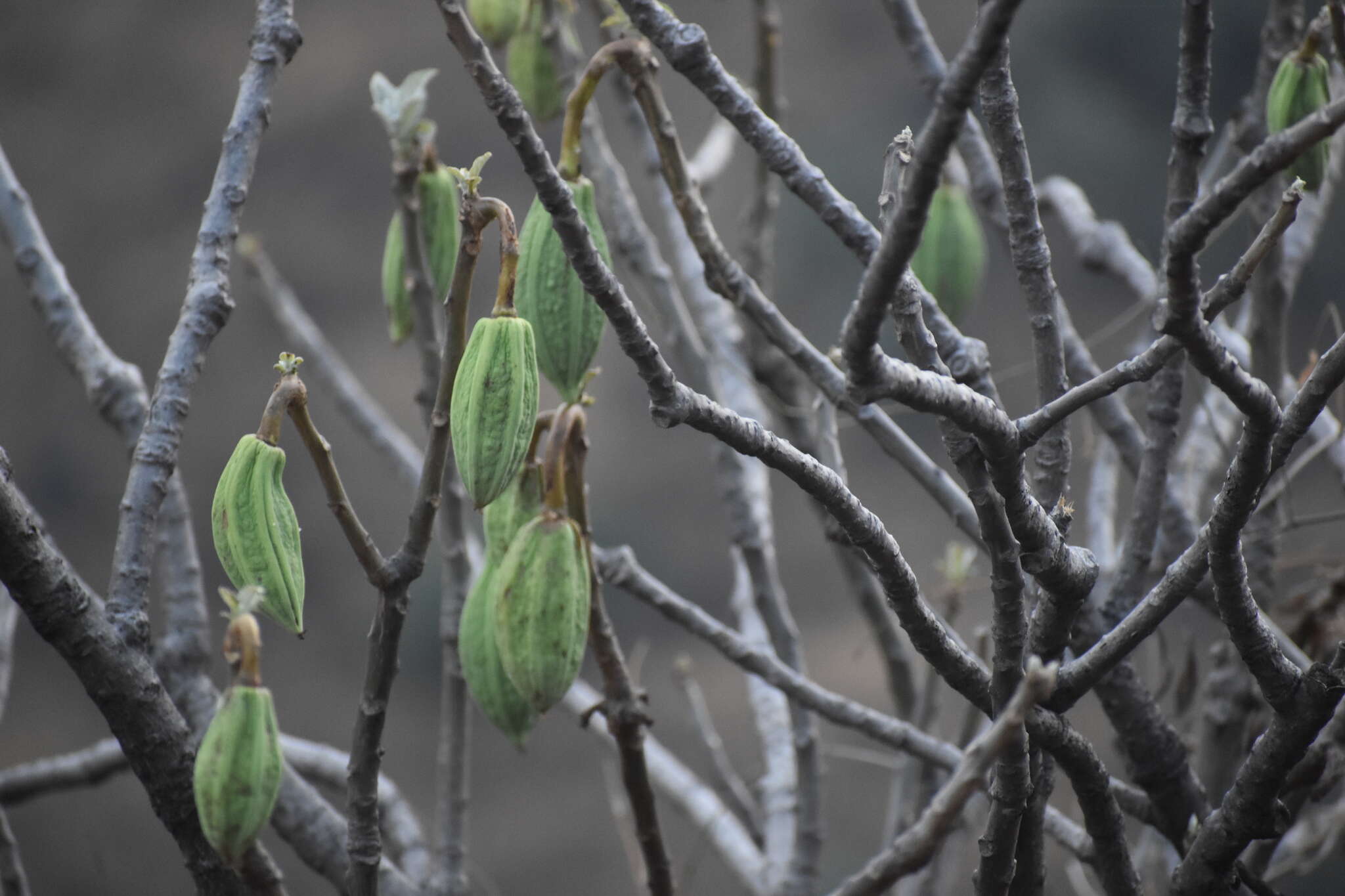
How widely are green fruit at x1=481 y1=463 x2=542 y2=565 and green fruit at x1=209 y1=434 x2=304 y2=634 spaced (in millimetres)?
91

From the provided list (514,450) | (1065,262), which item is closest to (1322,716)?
(514,450)

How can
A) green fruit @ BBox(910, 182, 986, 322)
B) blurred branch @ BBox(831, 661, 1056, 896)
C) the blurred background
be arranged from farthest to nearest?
the blurred background < green fruit @ BBox(910, 182, 986, 322) < blurred branch @ BBox(831, 661, 1056, 896)

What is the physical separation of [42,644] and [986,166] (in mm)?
1598

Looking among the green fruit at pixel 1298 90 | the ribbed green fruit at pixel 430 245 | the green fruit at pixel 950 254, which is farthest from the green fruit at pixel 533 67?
the green fruit at pixel 1298 90

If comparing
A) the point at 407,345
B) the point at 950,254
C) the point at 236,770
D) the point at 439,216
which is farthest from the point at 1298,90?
the point at 407,345

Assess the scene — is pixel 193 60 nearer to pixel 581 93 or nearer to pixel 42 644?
pixel 42 644

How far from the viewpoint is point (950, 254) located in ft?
2.44

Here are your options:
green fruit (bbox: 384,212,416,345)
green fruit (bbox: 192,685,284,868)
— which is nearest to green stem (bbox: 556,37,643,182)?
green fruit (bbox: 384,212,416,345)

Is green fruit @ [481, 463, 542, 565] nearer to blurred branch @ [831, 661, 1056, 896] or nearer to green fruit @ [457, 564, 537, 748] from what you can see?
green fruit @ [457, 564, 537, 748]

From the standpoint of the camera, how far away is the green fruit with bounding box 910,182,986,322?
0.73m

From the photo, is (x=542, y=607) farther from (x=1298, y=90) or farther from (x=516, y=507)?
(x=1298, y=90)

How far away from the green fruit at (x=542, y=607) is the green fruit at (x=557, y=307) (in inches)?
2.9

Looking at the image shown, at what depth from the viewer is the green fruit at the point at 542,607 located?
39 centimetres

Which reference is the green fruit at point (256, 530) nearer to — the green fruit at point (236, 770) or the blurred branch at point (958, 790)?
the green fruit at point (236, 770)
